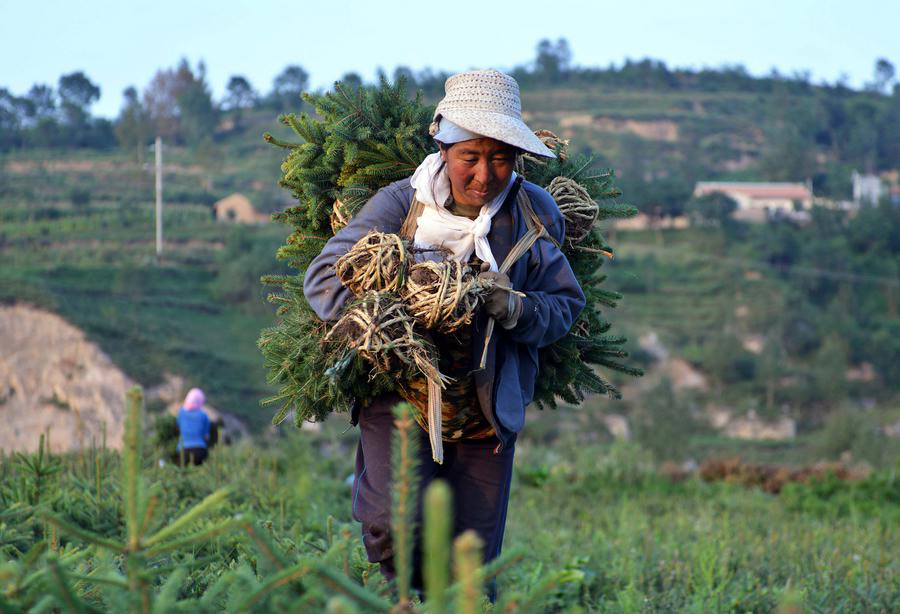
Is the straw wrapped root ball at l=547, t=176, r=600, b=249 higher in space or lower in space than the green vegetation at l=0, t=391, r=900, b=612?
higher

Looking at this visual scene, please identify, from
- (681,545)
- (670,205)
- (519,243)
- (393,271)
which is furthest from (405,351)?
(670,205)

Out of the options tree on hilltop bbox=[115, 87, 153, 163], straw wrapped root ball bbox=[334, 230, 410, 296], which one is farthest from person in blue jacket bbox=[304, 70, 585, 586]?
tree on hilltop bbox=[115, 87, 153, 163]

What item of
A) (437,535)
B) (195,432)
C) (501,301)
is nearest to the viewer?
(437,535)

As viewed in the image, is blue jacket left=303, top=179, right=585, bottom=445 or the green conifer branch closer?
the green conifer branch

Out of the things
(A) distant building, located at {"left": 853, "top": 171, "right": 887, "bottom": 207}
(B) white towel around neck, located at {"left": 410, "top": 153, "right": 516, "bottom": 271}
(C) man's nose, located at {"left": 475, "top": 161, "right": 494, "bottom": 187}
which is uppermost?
(A) distant building, located at {"left": 853, "top": 171, "right": 887, "bottom": 207}

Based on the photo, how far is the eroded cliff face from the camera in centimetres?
4034

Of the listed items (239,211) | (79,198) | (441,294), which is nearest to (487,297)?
(441,294)

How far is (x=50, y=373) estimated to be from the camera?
41.6m

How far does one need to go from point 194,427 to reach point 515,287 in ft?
22.2

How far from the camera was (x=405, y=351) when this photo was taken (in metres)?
3.47

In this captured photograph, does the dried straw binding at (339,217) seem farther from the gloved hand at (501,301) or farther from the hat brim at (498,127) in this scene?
the gloved hand at (501,301)

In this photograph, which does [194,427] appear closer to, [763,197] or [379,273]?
[379,273]

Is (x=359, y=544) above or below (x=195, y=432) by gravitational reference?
above

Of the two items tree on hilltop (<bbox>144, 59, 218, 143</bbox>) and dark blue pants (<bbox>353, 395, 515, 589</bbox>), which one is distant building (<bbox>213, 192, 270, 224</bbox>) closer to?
tree on hilltop (<bbox>144, 59, 218, 143</bbox>)
